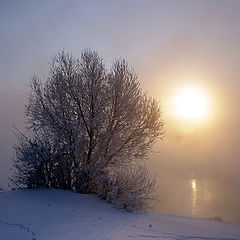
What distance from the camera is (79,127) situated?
1691 centimetres

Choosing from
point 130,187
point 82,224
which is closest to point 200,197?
point 130,187

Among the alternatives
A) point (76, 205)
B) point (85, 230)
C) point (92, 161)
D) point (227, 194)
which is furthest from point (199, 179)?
point (85, 230)

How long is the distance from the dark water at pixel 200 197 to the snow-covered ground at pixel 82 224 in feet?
43.7

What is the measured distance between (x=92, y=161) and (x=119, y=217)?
5.49 m

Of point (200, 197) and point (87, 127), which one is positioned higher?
point (87, 127)

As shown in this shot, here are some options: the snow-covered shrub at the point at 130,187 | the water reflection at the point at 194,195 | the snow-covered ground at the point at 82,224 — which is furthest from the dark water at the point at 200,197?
the snow-covered ground at the point at 82,224

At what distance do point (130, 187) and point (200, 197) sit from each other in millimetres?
23855

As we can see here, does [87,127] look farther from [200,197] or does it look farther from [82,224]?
[200,197]

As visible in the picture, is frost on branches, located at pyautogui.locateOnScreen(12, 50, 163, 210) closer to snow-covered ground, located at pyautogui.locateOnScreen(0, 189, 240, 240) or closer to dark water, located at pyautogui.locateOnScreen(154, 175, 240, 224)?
snow-covered ground, located at pyautogui.locateOnScreen(0, 189, 240, 240)

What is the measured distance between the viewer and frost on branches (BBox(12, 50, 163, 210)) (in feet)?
55.4

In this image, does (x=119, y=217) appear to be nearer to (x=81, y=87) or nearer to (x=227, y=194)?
(x=81, y=87)

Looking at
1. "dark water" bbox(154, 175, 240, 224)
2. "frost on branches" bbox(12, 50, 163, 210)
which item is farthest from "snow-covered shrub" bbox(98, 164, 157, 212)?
"dark water" bbox(154, 175, 240, 224)

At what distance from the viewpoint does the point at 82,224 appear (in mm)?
10242

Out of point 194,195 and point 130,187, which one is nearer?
point 130,187
